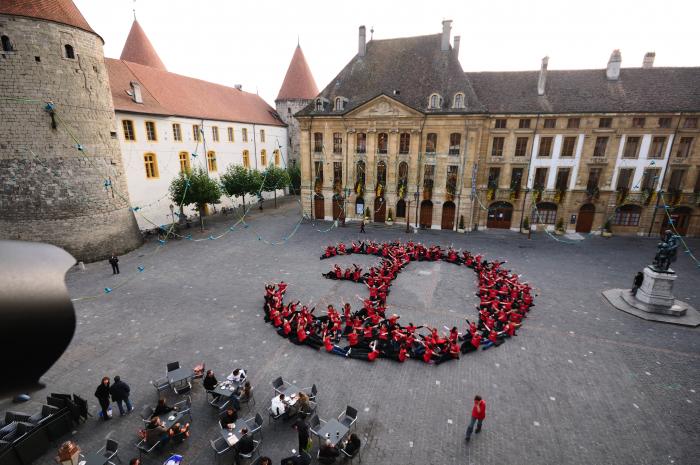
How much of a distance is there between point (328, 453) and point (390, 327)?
606cm

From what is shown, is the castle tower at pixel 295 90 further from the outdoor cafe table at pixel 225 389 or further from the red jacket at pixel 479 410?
the red jacket at pixel 479 410

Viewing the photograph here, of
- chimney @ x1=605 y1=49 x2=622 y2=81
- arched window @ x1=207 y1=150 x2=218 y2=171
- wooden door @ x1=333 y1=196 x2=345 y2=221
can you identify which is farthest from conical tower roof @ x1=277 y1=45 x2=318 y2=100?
chimney @ x1=605 y1=49 x2=622 y2=81

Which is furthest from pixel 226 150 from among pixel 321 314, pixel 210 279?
pixel 321 314

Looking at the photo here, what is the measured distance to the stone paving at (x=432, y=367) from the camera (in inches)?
381

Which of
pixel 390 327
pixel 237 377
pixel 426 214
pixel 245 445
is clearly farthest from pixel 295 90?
Result: pixel 245 445

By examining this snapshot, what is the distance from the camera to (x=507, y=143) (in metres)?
30.7

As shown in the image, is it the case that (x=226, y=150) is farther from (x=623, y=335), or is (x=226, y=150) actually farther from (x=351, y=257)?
(x=623, y=335)

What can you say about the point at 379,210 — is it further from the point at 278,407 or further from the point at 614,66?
the point at 278,407

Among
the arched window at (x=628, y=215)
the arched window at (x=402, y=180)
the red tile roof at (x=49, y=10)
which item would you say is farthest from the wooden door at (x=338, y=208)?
the arched window at (x=628, y=215)

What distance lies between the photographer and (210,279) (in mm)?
20922

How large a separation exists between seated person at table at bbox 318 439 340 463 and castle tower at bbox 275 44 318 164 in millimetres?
46275

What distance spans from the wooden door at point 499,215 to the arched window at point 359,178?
1230cm

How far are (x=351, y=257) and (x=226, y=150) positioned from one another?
24.5 meters

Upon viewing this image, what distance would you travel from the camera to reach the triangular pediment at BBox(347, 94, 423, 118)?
101 feet
